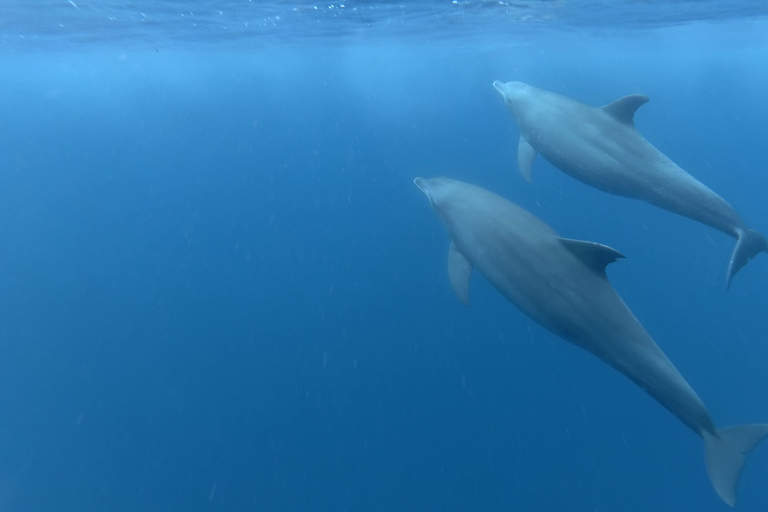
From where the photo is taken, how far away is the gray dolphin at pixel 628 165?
6.37 metres

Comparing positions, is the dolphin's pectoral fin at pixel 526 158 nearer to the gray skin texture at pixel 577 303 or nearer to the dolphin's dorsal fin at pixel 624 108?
the dolphin's dorsal fin at pixel 624 108

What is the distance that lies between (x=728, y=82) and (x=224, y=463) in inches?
3181

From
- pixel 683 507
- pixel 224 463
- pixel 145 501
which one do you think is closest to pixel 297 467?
pixel 224 463

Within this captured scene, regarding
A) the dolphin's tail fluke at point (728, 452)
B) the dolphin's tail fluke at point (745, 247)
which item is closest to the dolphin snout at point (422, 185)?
the dolphin's tail fluke at point (745, 247)

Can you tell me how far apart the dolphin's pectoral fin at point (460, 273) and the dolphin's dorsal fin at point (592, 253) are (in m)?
2.05

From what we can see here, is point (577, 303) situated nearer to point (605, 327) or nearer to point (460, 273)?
point (605, 327)

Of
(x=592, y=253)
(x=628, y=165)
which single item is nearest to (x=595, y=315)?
(x=592, y=253)

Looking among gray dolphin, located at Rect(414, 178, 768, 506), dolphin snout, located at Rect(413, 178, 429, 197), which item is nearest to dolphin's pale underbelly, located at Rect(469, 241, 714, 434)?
gray dolphin, located at Rect(414, 178, 768, 506)

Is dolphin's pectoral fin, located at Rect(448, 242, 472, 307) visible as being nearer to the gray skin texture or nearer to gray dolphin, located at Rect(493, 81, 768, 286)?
the gray skin texture

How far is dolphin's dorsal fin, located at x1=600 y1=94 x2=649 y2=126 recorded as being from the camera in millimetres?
6566

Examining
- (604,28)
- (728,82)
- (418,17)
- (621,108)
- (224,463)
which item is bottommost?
(728,82)

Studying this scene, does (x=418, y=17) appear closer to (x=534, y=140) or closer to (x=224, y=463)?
(x=534, y=140)

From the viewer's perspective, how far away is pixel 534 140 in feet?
24.6

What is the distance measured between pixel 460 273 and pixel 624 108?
9.96 feet
